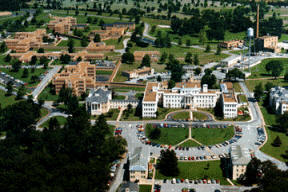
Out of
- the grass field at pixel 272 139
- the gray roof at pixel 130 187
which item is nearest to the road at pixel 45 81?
the gray roof at pixel 130 187

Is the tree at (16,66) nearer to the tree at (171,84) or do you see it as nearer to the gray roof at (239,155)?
the tree at (171,84)

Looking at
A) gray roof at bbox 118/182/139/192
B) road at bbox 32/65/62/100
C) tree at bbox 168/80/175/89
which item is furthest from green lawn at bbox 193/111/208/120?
road at bbox 32/65/62/100

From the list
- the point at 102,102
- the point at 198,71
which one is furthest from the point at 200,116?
the point at 198,71

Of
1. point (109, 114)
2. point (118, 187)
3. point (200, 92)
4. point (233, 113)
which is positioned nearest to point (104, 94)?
point (109, 114)

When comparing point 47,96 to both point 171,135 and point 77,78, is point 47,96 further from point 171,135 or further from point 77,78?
point 171,135

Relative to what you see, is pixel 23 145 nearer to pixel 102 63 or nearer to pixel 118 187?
pixel 118 187

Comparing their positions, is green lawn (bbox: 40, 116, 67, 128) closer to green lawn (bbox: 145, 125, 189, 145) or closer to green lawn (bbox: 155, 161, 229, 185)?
green lawn (bbox: 145, 125, 189, 145)

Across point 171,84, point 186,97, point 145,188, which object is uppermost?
point 171,84
